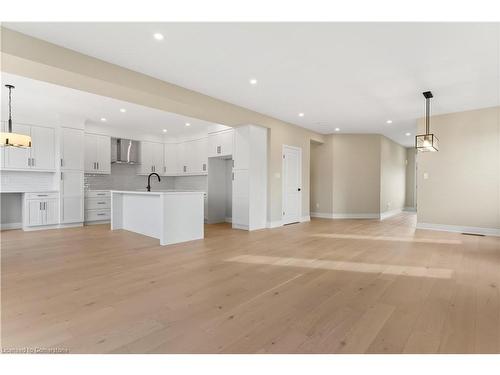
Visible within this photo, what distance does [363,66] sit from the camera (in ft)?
11.5

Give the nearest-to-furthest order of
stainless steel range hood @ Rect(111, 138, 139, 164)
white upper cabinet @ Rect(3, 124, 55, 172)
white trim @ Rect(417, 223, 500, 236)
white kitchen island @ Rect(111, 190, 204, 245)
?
white kitchen island @ Rect(111, 190, 204, 245)
white trim @ Rect(417, 223, 500, 236)
white upper cabinet @ Rect(3, 124, 55, 172)
stainless steel range hood @ Rect(111, 138, 139, 164)

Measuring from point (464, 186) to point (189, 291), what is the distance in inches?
242

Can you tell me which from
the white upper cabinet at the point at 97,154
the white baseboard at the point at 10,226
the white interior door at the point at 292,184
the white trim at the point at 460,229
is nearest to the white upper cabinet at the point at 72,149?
the white upper cabinet at the point at 97,154

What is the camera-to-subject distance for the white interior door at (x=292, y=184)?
6.86m

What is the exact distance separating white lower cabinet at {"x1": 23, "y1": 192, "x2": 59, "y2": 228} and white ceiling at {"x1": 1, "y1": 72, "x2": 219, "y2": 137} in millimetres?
1679

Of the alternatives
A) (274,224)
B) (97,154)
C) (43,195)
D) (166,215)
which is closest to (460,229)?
(274,224)

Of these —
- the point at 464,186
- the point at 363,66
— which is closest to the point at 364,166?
the point at 464,186

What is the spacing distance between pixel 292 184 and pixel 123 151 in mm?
5002

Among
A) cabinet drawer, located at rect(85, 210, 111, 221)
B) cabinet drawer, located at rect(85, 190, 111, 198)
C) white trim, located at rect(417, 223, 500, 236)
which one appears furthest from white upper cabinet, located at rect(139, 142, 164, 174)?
white trim, located at rect(417, 223, 500, 236)

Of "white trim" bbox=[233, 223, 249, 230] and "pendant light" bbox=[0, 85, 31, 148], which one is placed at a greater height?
"pendant light" bbox=[0, 85, 31, 148]

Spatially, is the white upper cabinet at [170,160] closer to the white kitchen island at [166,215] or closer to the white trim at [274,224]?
the white kitchen island at [166,215]

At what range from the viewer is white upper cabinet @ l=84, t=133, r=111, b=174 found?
275 inches

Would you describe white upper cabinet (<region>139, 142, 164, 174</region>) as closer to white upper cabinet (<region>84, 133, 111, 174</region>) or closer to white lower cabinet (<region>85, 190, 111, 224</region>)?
white upper cabinet (<region>84, 133, 111, 174</region>)
